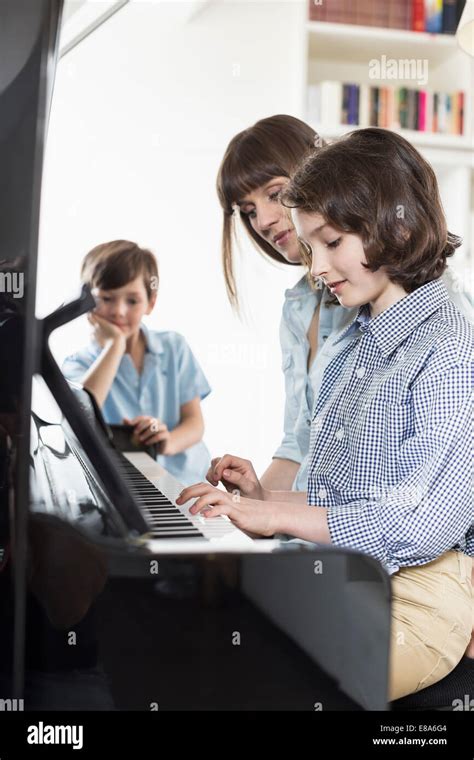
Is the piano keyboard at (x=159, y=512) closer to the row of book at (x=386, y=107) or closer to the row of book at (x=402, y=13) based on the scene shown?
the row of book at (x=386, y=107)

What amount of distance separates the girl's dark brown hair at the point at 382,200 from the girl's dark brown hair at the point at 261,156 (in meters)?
0.40

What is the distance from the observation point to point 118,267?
2.53 m

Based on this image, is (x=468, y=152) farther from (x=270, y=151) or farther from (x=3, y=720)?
(x=3, y=720)

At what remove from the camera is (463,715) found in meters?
1.10

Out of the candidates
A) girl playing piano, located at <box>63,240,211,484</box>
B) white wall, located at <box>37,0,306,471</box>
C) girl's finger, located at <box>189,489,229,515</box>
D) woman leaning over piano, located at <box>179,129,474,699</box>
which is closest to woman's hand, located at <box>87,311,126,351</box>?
girl playing piano, located at <box>63,240,211,484</box>

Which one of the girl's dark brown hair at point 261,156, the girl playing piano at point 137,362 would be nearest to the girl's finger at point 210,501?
the girl's dark brown hair at point 261,156

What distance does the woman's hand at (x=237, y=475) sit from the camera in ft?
4.22

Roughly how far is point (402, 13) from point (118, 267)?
57.3 inches

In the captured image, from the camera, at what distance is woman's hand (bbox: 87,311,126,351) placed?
2455 mm

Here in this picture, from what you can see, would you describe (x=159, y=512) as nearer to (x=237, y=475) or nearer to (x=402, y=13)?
(x=237, y=475)

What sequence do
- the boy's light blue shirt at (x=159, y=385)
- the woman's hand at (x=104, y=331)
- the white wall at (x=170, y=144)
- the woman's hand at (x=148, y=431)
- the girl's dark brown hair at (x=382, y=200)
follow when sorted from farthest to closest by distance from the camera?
the white wall at (x=170, y=144) < the boy's light blue shirt at (x=159, y=385) < the woman's hand at (x=104, y=331) < the woman's hand at (x=148, y=431) < the girl's dark brown hair at (x=382, y=200)

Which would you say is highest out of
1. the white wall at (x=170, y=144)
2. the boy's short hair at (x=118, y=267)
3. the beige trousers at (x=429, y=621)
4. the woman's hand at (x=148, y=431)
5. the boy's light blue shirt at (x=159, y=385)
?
the white wall at (x=170, y=144)

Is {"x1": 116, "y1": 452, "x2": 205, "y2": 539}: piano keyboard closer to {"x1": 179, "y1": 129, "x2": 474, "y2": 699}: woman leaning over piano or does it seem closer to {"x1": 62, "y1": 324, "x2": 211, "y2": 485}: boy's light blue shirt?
{"x1": 179, "y1": 129, "x2": 474, "y2": 699}: woman leaning over piano

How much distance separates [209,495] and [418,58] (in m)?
2.61
